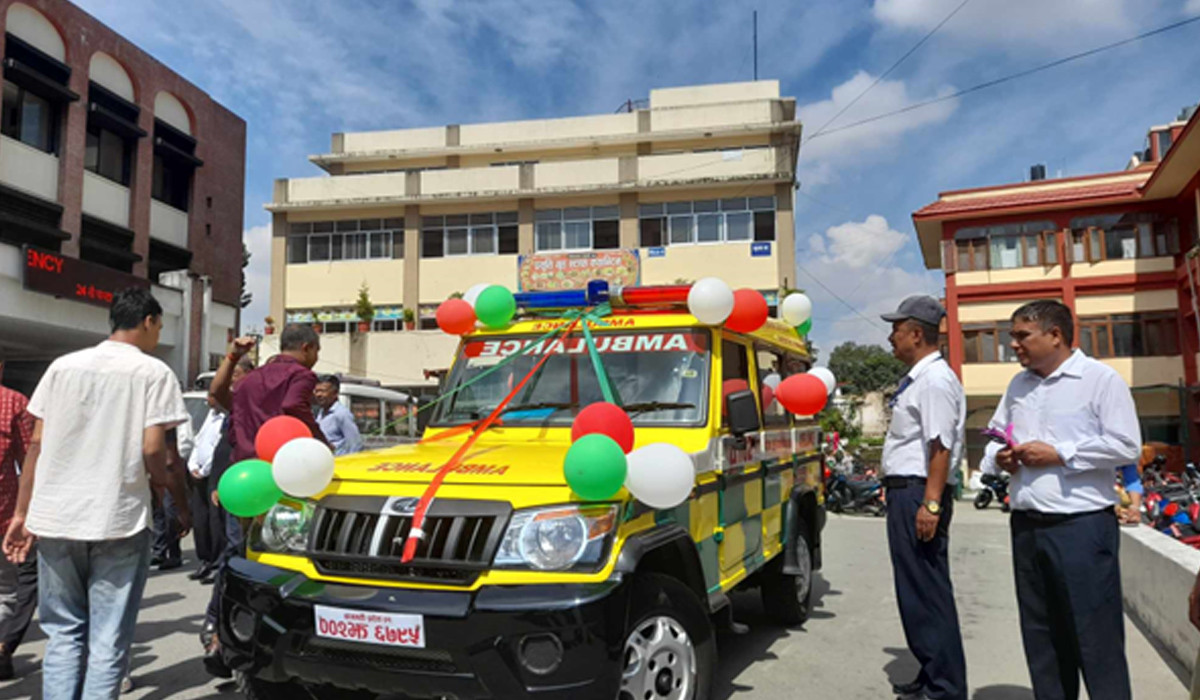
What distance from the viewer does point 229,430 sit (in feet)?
15.8

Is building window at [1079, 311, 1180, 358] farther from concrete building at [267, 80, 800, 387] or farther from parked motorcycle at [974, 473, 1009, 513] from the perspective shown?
concrete building at [267, 80, 800, 387]

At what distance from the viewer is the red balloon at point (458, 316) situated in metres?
4.95

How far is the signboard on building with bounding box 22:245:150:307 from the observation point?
17766 millimetres

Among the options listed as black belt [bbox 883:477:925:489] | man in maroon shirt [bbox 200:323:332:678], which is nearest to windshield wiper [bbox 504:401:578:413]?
man in maroon shirt [bbox 200:323:332:678]

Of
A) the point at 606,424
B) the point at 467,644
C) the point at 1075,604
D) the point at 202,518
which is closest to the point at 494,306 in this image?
the point at 606,424

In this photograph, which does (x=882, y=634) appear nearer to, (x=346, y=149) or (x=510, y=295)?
(x=510, y=295)

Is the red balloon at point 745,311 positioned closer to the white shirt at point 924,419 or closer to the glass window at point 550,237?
the white shirt at point 924,419

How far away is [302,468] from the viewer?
128 inches

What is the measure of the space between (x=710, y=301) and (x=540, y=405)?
1.13 meters

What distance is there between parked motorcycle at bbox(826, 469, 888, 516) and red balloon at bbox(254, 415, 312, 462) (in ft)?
45.9

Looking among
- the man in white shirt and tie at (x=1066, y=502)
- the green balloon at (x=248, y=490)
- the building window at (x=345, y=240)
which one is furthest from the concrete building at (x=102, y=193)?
the man in white shirt and tie at (x=1066, y=502)

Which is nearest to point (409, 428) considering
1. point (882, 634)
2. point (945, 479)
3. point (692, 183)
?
point (945, 479)

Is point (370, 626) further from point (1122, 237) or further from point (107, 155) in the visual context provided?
point (1122, 237)

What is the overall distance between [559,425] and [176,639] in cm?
332
